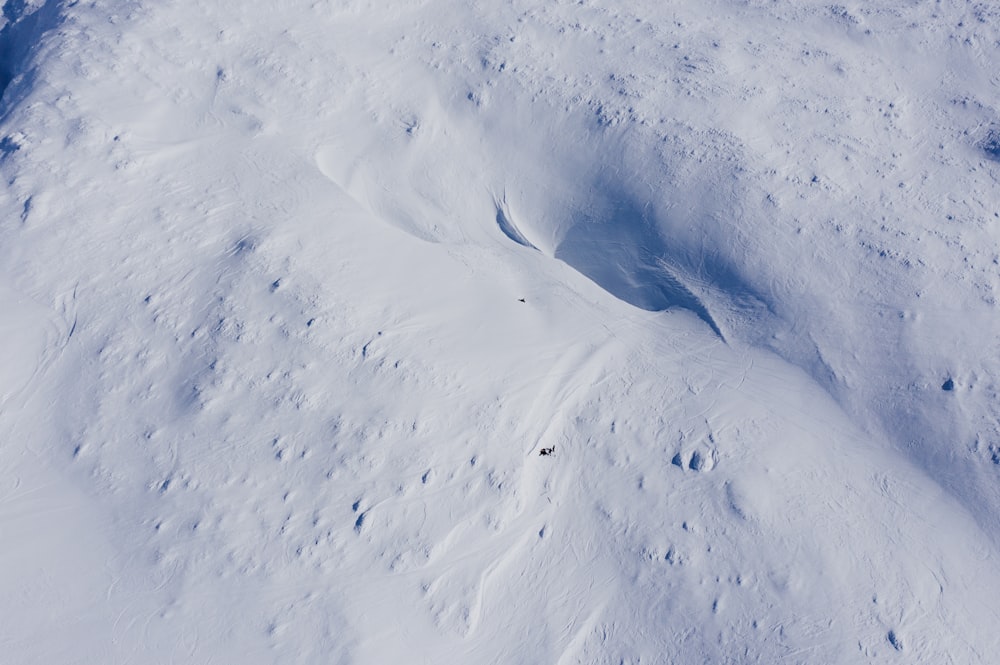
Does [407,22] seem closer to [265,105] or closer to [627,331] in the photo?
[265,105]

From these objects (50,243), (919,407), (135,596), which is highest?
(50,243)

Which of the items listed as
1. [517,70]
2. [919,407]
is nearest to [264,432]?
[517,70]

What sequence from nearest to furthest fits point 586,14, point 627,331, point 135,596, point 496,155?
point 135,596 < point 627,331 < point 496,155 < point 586,14

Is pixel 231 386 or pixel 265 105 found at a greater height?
pixel 265 105

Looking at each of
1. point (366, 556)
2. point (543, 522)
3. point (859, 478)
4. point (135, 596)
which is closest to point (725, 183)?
point (859, 478)

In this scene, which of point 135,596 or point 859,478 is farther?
point 859,478

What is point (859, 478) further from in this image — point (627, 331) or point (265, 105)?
point (265, 105)

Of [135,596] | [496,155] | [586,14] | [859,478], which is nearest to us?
[135,596]
